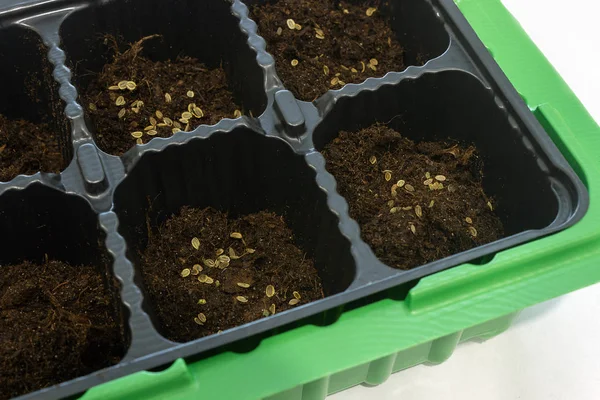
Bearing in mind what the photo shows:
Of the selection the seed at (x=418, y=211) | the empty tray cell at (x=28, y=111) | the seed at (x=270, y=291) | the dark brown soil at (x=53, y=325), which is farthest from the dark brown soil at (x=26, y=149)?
the seed at (x=418, y=211)

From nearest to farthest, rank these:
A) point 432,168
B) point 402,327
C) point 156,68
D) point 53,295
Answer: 1. point 402,327
2. point 53,295
3. point 432,168
4. point 156,68

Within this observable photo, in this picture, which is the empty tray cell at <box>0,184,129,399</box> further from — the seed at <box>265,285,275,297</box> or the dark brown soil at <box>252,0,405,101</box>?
the dark brown soil at <box>252,0,405,101</box>

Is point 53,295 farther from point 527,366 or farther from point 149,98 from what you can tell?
point 527,366

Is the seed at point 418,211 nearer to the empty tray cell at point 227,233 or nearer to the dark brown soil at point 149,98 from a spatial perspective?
the empty tray cell at point 227,233

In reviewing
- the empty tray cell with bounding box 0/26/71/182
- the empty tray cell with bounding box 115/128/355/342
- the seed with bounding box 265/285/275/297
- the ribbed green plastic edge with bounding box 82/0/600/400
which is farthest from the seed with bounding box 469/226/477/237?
the empty tray cell with bounding box 0/26/71/182

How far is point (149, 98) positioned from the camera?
4.31 feet

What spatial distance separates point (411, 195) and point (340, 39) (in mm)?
425

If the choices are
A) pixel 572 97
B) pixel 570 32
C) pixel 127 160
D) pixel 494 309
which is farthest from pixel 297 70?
pixel 570 32

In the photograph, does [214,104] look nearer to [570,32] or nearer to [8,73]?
[8,73]

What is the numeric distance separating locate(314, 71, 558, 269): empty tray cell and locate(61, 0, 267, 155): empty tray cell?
8.3 inches

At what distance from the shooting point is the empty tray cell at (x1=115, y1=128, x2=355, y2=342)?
3.57 ft

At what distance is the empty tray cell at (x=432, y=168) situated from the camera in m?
1.12

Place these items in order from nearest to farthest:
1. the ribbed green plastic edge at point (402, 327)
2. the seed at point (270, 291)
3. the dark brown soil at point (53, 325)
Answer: the ribbed green plastic edge at point (402, 327) → the dark brown soil at point (53, 325) → the seed at point (270, 291)

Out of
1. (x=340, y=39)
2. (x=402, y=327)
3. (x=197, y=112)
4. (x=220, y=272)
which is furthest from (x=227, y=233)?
(x=340, y=39)
